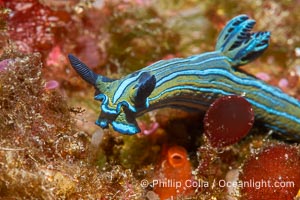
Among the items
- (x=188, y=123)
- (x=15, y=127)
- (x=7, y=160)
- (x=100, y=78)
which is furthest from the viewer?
(x=188, y=123)

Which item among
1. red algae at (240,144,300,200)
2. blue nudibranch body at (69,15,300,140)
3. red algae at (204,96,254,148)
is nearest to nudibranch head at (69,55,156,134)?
blue nudibranch body at (69,15,300,140)

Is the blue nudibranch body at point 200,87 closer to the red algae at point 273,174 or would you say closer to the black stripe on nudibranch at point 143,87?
the black stripe on nudibranch at point 143,87

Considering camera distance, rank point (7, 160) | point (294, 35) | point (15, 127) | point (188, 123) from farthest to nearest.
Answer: point (294, 35), point (188, 123), point (15, 127), point (7, 160)

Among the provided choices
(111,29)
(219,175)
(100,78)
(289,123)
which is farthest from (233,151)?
(111,29)

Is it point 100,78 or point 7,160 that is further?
point 100,78

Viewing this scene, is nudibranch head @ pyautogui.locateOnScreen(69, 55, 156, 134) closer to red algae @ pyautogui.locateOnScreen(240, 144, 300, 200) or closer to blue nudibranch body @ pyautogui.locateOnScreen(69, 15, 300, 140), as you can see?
blue nudibranch body @ pyautogui.locateOnScreen(69, 15, 300, 140)

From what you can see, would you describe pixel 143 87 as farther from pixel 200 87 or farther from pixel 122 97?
pixel 200 87

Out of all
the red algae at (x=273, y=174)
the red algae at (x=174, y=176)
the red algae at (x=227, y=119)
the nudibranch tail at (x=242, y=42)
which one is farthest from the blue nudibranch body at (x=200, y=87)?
the red algae at (x=273, y=174)

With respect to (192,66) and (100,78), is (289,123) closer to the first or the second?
(192,66)

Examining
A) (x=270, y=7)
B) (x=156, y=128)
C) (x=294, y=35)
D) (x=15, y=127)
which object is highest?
(x=270, y=7)
